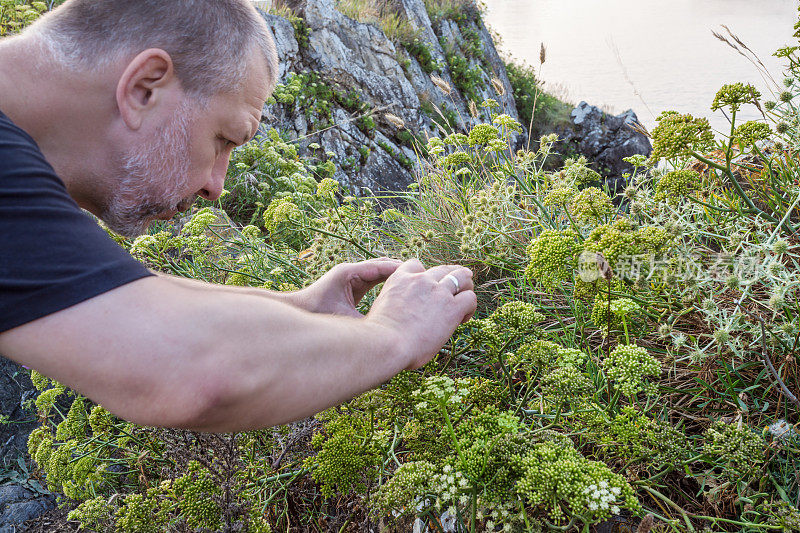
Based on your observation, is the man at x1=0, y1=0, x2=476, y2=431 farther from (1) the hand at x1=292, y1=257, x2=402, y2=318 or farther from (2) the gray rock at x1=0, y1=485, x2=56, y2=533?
(2) the gray rock at x1=0, y1=485, x2=56, y2=533

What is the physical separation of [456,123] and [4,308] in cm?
945

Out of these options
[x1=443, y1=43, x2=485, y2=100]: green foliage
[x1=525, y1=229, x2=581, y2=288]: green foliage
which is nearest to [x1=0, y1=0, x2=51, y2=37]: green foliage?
[x1=525, y1=229, x2=581, y2=288]: green foliage

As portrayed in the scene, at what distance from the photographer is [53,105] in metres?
1.50

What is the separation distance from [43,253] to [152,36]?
93 centimetres

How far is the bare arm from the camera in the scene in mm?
896

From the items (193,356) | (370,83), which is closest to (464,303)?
(193,356)

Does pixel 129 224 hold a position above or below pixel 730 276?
below

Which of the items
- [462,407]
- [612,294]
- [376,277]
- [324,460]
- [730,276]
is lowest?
[324,460]

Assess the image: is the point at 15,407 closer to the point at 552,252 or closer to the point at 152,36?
the point at 152,36

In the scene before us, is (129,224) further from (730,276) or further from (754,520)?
(754,520)

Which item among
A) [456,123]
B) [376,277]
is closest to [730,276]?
[376,277]

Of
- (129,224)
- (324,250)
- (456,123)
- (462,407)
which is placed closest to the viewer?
(462,407)

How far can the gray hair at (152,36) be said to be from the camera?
5.01ft

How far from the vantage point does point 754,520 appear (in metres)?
1.21
